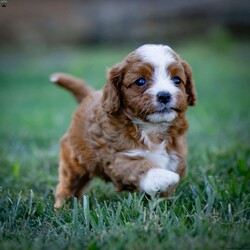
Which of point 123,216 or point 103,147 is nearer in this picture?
point 123,216

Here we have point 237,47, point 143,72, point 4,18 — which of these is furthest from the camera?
point 4,18

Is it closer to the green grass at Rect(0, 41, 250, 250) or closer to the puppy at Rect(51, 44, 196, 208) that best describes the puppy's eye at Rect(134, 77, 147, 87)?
the puppy at Rect(51, 44, 196, 208)

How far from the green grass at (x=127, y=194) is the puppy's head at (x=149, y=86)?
631 millimetres

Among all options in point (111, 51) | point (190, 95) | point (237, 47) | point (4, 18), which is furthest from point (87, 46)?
point (190, 95)

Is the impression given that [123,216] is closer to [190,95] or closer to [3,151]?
[190,95]

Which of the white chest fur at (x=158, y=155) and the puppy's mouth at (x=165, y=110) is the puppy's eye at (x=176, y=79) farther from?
the white chest fur at (x=158, y=155)

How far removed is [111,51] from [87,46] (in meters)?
1.43

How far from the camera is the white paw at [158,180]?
141 inches

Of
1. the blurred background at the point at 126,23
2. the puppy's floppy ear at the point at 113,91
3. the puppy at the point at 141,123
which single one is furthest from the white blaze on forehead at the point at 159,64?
the blurred background at the point at 126,23

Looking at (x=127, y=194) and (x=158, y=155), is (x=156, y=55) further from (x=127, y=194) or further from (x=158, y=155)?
(x=127, y=194)

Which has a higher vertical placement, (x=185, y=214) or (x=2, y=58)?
(x=2, y=58)

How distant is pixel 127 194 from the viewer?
4465mm

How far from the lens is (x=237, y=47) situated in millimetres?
17734

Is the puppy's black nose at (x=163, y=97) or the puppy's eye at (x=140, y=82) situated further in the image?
the puppy's eye at (x=140, y=82)
